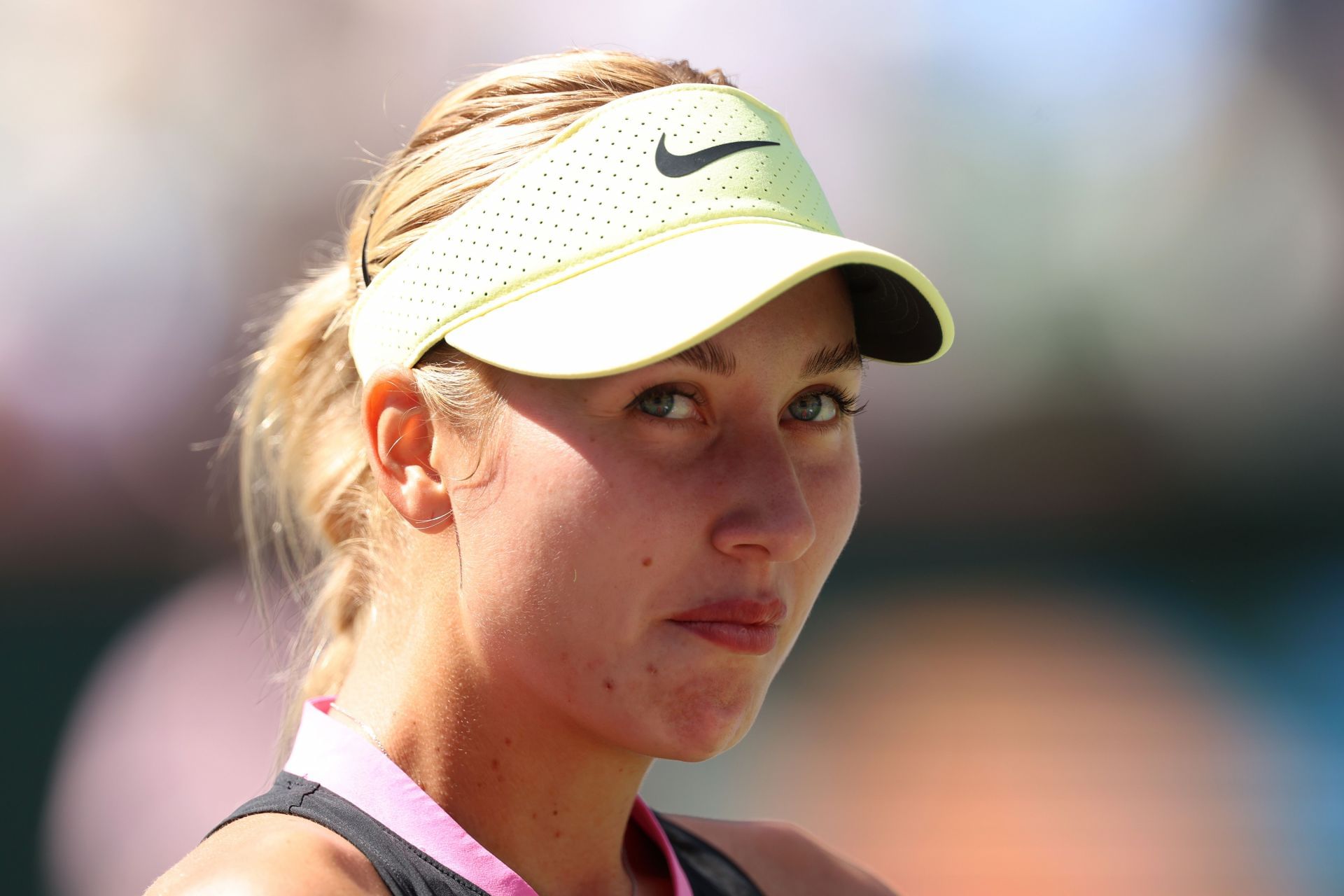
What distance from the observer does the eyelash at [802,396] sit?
4.48 feet

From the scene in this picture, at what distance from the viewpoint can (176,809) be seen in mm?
4484

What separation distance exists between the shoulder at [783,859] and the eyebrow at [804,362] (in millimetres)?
841

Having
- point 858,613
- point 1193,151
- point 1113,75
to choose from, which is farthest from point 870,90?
point 858,613

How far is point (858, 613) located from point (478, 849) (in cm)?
600

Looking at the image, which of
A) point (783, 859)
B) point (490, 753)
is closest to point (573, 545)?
point (490, 753)

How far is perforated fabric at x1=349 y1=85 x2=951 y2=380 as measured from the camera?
133cm

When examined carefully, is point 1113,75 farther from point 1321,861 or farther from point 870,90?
point 1321,861

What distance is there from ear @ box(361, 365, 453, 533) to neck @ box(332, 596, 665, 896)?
149 millimetres

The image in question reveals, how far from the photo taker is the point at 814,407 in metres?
1.55

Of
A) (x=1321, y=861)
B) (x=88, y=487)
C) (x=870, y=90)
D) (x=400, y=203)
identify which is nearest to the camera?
(x=400, y=203)

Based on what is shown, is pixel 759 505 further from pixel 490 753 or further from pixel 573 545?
pixel 490 753

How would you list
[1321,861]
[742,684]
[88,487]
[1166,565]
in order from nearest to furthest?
1. [742,684]
2. [88,487]
3. [1321,861]
4. [1166,565]

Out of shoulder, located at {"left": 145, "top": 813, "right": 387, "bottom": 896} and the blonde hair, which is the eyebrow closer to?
the blonde hair

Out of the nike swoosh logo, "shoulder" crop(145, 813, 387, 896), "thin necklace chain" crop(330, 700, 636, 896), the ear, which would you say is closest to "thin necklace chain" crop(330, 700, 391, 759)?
"thin necklace chain" crop(330, 700, 636, 896)
